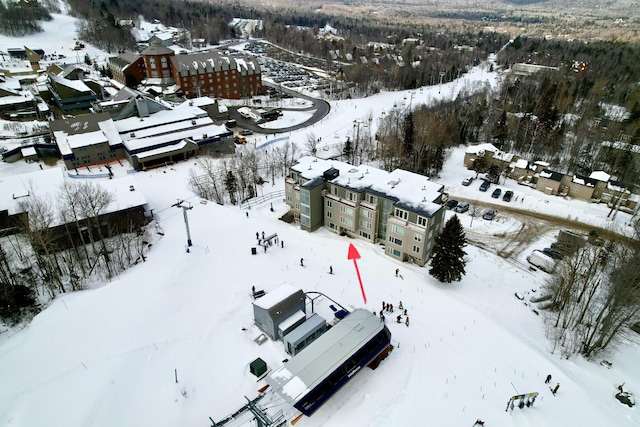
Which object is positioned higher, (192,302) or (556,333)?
(192,302)

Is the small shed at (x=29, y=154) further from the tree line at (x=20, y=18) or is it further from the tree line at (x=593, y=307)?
the tree line at (x=20, y=18)

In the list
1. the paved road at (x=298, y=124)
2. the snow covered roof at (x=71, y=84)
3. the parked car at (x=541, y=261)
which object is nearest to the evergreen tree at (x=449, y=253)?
the parked car at (x=541, y=261)

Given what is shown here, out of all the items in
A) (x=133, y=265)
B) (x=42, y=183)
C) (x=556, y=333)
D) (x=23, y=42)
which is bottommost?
(x=556, y=333)

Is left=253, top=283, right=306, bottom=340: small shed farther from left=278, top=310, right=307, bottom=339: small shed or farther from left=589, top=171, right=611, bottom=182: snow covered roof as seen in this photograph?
left=589, top=171, right=611, bottom=182: snow covered roof

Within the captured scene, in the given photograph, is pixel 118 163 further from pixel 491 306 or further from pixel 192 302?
pixel 491 306

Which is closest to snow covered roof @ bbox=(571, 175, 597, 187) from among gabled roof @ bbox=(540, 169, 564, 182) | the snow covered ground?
gabled roof @ bbox=(540, 169, 564, 182)

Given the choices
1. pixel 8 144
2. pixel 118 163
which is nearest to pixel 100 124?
pixel 118 163
